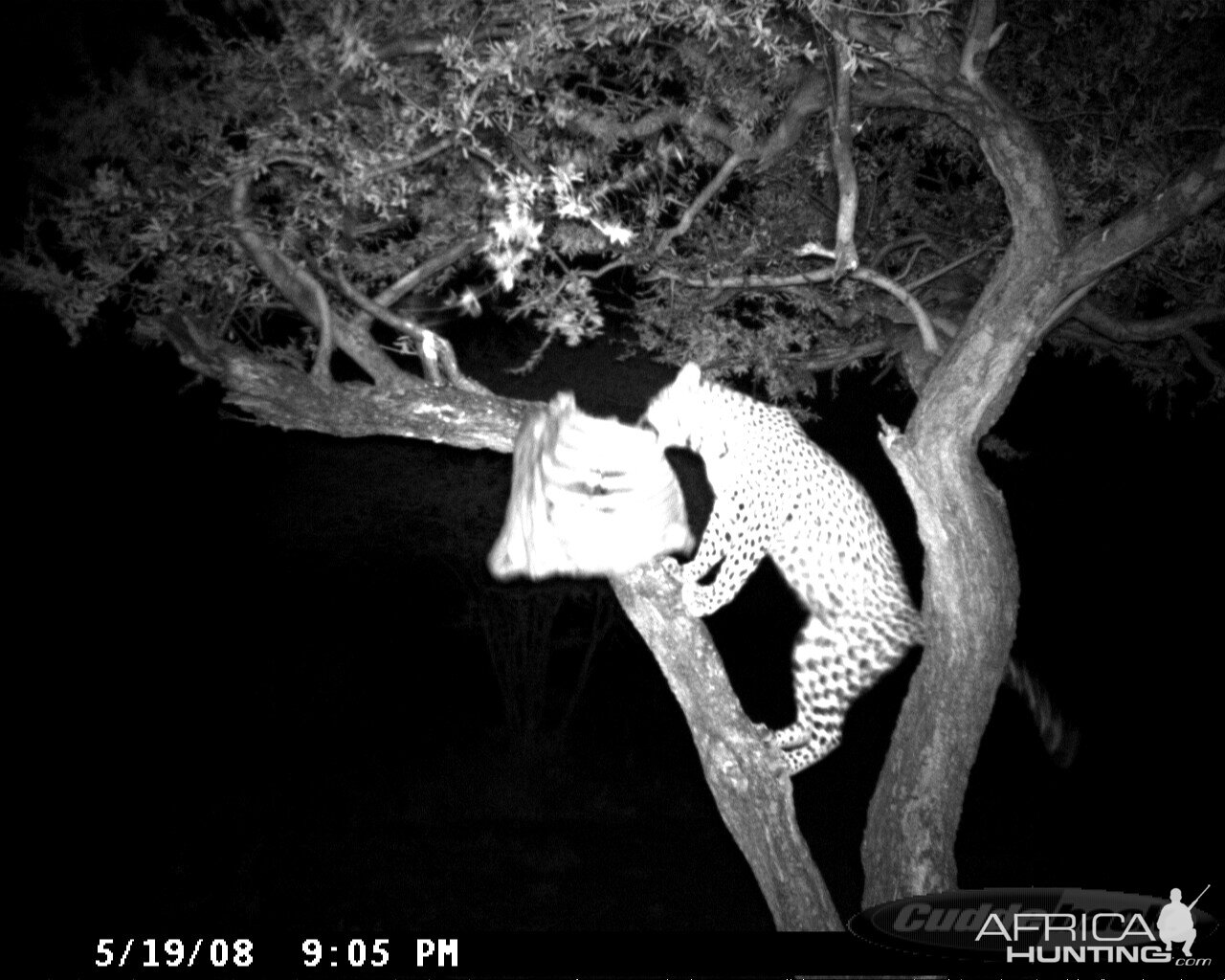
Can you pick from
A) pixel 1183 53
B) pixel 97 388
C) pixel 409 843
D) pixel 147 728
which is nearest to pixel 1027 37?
pixel 1183 53

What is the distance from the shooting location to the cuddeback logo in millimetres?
2893

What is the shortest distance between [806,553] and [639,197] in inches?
59.6

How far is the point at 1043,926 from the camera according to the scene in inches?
120

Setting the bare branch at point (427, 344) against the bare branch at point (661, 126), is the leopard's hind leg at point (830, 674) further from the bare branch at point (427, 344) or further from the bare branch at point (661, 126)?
the bare branch at point (661, 126)

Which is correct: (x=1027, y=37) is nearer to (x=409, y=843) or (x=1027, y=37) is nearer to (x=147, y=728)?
(x=409, y=843)

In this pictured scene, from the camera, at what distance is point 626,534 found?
307 cm

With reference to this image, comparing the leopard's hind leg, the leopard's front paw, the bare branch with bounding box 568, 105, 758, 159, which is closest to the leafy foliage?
the bare branch with bounding box 568, 105, 758, 159

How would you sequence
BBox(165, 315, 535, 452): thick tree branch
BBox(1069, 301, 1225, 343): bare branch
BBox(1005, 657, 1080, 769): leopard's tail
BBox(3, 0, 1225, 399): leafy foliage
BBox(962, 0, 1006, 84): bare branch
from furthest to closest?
BBox(1069, 301, 1225, 343): bare branch, BBox(1005, 657, 1080, 769): leopard's tail, BBox(165, 315, 535, 452): thick tree branch, BBox(962, 0, 1006, 84): bare branch, BBox(3, 0, 1225, 399): leafy foliage

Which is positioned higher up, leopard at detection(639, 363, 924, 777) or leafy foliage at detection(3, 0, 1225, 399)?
leafy foliage at detection(3, 0, 1225, 399)

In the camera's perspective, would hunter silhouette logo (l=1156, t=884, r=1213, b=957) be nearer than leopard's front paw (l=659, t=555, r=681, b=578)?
Yes

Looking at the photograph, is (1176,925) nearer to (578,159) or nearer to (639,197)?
(578,159)

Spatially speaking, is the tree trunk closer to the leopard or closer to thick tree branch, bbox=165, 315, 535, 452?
the leopard

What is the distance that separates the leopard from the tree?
0.21m

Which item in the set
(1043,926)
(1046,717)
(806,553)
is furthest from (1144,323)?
(1043,926)
